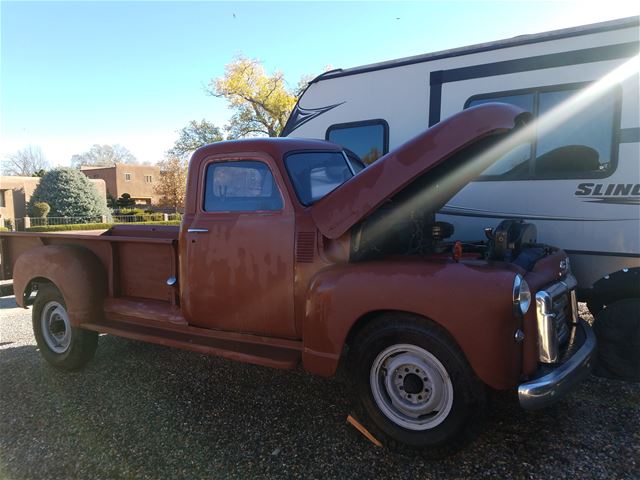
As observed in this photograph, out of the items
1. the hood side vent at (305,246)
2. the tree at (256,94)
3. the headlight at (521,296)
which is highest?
the tree at (256,94)

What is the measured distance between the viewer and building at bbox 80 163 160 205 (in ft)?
166

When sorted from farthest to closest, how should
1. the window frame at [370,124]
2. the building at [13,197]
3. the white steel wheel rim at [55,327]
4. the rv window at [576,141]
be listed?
the building at [13,197]
the window frame at [370,124]
the white steel wheel rim at [55,327]
the rv window at [576,141]

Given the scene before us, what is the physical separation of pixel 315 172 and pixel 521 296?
6.39ft

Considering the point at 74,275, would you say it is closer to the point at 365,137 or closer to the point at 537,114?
the point at 365,137

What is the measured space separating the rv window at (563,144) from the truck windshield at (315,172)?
1.81 metres

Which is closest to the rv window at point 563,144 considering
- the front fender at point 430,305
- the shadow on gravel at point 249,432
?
the shadow on gravel at point 249,432

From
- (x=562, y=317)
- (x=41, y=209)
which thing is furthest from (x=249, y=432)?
(x=41, y=209)

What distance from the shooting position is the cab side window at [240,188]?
3.55 meters

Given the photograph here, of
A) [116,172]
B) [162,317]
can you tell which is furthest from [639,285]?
[116,172]

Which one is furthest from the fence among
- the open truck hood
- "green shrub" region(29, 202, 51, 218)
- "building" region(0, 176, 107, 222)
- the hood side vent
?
the open truck hood

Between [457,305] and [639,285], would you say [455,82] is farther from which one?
[457,305]

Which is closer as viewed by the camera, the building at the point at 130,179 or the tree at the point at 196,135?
the tree at the point at 196,135

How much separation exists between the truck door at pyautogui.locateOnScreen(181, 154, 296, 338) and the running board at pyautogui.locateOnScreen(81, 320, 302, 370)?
4.7 inches

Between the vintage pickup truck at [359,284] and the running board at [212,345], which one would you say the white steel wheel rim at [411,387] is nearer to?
the vintage pickup truck at [359,284]
